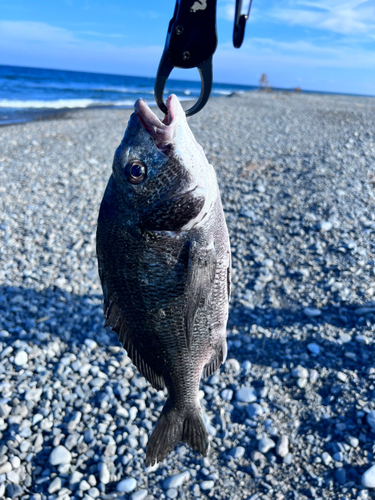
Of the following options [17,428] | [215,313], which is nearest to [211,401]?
[17,428]

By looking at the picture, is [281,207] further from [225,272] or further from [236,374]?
[225,272]

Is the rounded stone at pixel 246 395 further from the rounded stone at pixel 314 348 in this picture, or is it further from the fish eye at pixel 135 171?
the fish eye at pixel 135 171

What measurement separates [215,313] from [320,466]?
2.06 metres

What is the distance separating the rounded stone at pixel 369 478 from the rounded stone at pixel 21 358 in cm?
342

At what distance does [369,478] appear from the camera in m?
2.87

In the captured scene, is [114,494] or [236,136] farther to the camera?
[236,136]

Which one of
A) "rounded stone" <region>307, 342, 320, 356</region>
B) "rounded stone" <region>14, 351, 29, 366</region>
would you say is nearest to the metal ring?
"rounded stone" <region>307, 342, 320, 356</region>

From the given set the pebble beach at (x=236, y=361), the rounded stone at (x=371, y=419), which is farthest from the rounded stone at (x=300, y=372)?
the rounded stone at (x=371, y=419)

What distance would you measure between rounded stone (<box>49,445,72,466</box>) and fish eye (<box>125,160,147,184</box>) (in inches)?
105

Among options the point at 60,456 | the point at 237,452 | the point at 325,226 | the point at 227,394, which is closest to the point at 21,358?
the point at 60,456

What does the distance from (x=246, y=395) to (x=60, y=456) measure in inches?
70.8

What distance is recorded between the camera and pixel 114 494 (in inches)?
117

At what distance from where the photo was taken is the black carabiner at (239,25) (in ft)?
6.45

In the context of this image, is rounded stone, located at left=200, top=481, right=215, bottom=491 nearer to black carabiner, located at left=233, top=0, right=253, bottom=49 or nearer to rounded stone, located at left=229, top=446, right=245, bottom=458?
rounded stone, located at left=229, top=446, right=245, bottom=458
